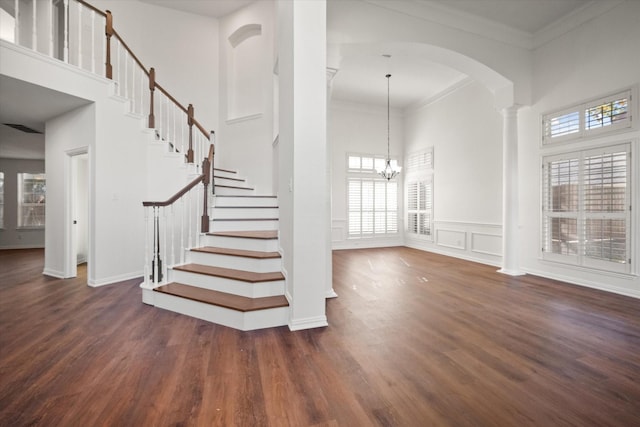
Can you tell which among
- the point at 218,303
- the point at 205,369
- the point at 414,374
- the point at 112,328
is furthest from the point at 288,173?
the point at 112,328

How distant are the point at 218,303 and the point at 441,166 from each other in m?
5.97

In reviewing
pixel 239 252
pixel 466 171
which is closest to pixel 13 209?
pixel 239 252

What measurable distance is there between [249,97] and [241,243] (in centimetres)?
371

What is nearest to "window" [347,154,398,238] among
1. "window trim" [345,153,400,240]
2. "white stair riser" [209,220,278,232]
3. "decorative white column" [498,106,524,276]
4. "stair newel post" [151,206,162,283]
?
"window trim" [345,153,400,240]

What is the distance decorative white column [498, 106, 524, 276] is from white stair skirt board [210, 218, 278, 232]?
153 inches

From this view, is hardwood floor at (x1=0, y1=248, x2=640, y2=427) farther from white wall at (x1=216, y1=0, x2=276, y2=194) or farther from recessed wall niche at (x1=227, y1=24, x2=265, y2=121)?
recessed wall niche at (x1=227, y1=24, x2=265, y2=121)

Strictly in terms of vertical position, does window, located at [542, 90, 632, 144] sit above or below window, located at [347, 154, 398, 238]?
above

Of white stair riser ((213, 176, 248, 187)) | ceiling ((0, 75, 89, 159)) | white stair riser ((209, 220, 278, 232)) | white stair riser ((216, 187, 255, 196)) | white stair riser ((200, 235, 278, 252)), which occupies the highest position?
ceiling ((0, 75, 89, 159))

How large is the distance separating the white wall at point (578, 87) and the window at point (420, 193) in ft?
7.85

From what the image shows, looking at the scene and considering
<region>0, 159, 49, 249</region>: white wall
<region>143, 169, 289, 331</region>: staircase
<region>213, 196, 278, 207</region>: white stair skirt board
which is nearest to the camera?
<region>143, 169, 289, 331</region>: staircase

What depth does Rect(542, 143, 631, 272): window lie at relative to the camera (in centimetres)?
368

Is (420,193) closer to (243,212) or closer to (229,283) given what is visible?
(243,212)

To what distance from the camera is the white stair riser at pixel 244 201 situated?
4.36m

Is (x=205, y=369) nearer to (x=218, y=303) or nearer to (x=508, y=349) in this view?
(x=218, y=303)
